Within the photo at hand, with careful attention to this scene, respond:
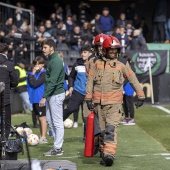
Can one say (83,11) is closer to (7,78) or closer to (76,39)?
(76,39)

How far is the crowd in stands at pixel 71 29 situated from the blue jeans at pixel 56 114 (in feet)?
37.3

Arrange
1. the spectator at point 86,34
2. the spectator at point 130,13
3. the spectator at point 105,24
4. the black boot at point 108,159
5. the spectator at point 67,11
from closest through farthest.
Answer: the black boot at point 108,159 → the spectator at point 86,34 → the spectator at point 105,24 → the spectator at point 67,11 → the spectator at point 130,13

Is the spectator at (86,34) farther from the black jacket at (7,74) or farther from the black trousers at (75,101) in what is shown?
the black jacket at (7,74)

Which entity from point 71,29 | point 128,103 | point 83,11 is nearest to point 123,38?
point 71,29

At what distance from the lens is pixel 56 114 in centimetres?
1167

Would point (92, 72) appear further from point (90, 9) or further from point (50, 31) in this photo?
point (90, 9)

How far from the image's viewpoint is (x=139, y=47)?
85.3 ft

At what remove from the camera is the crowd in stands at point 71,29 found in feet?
78.6

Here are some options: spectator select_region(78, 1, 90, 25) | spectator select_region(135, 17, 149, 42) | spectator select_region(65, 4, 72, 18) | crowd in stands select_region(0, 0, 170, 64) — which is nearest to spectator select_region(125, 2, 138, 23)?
crowd in stands select_region(0, 0, 170, 64)

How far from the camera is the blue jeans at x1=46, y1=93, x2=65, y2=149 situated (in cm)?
1163

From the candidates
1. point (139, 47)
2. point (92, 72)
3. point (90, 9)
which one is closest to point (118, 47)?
point (92, 72)

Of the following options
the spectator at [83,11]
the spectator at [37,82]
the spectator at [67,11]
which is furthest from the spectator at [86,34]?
the spectator at [37,82]

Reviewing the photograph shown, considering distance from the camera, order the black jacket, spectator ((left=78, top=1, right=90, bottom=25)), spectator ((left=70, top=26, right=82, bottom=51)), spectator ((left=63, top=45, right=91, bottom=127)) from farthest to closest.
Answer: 1. spectator ((left=78, top=1, right=90, bottom=25))
2. spectator ((left=70, top=26, right=82, bottom=51))
3. spectator ((left=63, top=45, right=91, bottom=127))
4. the black jacket

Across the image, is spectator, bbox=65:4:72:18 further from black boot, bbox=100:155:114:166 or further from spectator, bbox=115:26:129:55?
black boot, bbox=100:155:114:166
